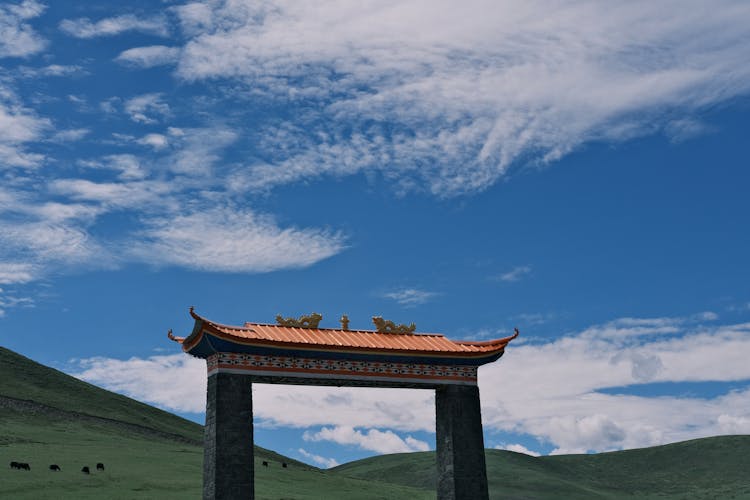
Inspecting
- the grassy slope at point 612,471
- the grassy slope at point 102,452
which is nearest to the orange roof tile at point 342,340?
the grassy slope at point 102,452

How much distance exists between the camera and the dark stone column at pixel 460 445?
1048 inches

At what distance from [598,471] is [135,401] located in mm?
63951

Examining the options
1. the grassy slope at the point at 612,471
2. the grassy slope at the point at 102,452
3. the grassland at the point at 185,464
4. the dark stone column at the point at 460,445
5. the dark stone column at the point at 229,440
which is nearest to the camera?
the dark stone column at the point at 229,440

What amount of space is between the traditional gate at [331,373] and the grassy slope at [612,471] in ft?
214

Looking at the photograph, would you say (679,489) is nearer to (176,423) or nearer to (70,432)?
(176,423)

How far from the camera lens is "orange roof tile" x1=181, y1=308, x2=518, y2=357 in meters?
24.5

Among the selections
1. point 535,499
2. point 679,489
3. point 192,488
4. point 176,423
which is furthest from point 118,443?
point 679,489

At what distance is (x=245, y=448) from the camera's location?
24.1 meters

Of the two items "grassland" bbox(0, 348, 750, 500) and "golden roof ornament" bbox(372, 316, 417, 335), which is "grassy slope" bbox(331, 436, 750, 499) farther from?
"golden roof ornament" bbox(372, 316, 417, 335)

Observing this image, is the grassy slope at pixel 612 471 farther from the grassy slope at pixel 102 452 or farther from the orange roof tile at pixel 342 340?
the orange roof tile at pixel 342 340

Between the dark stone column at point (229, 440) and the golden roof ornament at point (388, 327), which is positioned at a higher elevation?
the golden roof ornament at point (388, 327)

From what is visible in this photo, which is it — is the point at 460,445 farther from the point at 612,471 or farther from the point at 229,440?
the point at 612,471

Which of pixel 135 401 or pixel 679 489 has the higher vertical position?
pixel 135 401

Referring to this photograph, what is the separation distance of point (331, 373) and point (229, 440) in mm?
3694
